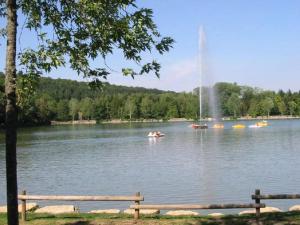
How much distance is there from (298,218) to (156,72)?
7768 millimetres

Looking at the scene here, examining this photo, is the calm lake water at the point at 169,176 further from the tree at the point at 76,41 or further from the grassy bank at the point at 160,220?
the tree at the point at 76,41

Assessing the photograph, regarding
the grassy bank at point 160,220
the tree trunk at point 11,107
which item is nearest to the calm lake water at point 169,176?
the grassy bank at point 160,220

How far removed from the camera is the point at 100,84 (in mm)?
9141

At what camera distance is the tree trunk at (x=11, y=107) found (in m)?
8.39

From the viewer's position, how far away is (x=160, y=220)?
14664 mm

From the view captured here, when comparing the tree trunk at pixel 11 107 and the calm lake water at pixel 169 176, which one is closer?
the tree trunk at pixel 11 107

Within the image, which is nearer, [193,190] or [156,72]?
[156,72]

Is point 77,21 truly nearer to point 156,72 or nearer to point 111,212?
point 156,72

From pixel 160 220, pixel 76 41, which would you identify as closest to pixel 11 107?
pixel 76 41

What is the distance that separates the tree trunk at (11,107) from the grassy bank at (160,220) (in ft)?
20.4

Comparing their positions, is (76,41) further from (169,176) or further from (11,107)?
(169,176)

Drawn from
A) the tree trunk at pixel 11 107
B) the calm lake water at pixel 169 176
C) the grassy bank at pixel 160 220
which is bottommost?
the calm lake water at pixel 169 176

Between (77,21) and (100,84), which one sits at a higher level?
(77,21)

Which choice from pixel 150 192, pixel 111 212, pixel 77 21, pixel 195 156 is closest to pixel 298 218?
pixel 111 212
